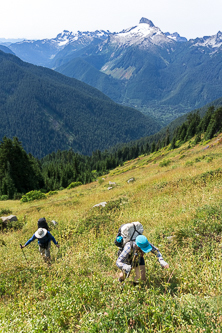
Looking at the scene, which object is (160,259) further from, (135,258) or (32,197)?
(32,197)

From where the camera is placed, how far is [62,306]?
378 centimetres

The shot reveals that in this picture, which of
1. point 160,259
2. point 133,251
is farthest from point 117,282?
point 160,259

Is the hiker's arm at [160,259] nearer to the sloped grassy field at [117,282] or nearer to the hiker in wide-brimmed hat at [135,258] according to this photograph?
the hiker in wide-brimmed hat at [135,258]

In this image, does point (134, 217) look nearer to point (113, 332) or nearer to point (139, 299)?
point (139, 299)

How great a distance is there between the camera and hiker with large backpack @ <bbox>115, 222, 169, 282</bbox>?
4.00 metres

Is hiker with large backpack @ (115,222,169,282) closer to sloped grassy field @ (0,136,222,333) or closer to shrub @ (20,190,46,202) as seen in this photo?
sloped grassy field @ (0,136,222,333)

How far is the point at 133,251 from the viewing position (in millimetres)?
4340

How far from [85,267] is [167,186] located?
30.1 ft

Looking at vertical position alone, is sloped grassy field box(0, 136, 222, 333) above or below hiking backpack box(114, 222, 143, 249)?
below

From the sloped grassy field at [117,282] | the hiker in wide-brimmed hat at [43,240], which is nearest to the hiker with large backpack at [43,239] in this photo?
the hiker in wide-brimmed hat at [43,240]

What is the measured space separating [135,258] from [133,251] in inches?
6.3

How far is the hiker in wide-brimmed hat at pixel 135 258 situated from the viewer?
158 inches

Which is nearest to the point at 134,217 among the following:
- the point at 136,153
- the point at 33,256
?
the point at 33,256

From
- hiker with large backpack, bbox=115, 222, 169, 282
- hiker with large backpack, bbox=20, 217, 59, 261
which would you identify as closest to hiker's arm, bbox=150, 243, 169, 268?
hiker with large backpack, bbox=115, 222, 169, 282
